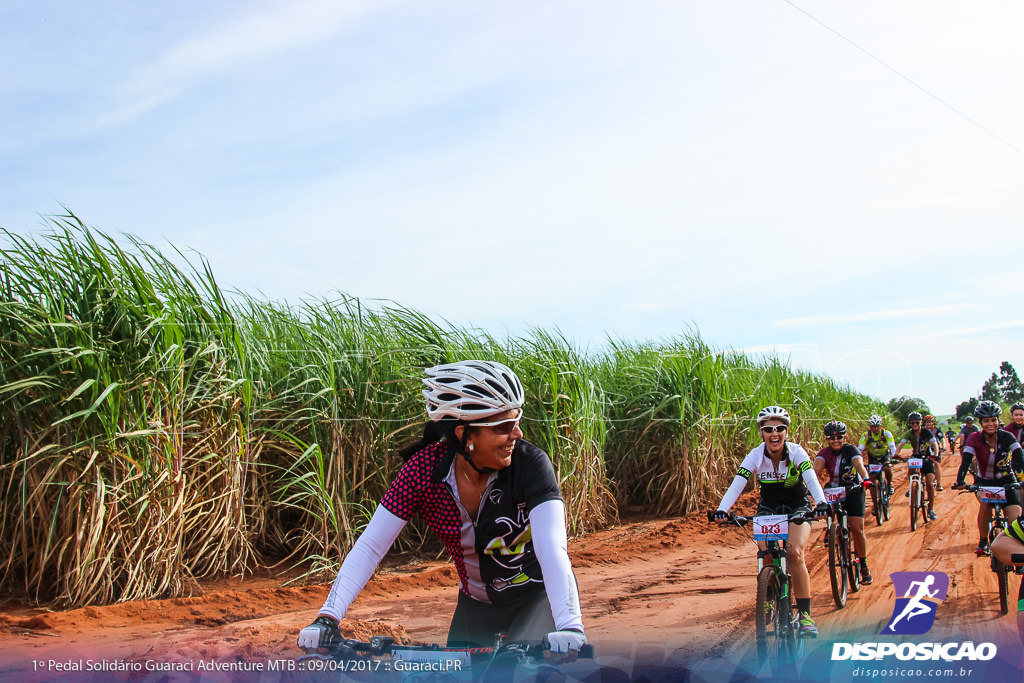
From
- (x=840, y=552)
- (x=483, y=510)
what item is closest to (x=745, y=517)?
(x=840, y=552)

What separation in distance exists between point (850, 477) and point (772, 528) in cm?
358

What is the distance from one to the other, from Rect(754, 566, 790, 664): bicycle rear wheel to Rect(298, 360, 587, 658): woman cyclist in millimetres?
3195

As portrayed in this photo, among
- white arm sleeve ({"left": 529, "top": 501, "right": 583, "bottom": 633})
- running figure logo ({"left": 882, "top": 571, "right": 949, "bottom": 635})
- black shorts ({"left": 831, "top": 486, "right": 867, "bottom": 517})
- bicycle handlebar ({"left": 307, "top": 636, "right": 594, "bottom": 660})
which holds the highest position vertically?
white arm sleeve ({"left": 529, "top": 501, "right": 583, "bottom": 633})

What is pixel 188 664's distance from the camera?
5.15m

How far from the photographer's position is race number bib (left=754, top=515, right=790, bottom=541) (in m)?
6.56

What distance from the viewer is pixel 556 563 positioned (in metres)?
3.13

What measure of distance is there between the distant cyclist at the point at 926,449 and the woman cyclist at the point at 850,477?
525 centimetres

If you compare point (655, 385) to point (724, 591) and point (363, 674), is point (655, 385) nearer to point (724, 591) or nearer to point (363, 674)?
point (724, 591)

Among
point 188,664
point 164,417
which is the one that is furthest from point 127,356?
point 188,664

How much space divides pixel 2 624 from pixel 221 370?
3.12m

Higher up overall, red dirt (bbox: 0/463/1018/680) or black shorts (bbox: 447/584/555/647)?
black shorts (bbox: 447/584/555/647)

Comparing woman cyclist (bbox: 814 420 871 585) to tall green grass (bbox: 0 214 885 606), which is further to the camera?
woman cyclist (bbox: 814 420 871 585)

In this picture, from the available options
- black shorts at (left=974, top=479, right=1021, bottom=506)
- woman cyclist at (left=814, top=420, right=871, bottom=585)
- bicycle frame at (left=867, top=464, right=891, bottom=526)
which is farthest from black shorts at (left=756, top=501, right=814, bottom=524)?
bicycle frame at (left=867, top=464, right=891, bottom=526)

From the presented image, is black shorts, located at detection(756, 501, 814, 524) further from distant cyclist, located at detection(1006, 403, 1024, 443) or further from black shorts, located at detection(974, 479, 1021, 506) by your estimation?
distant cyclist, located at detection(1006, 403, 1024, 443)
